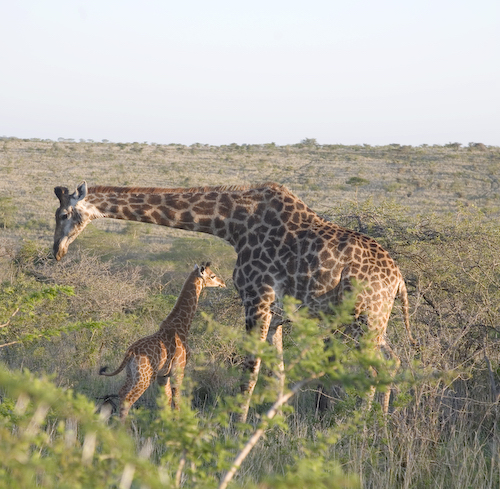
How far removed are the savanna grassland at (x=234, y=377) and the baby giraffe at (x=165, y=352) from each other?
15.6 inches

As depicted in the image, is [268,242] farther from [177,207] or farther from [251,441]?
[251,441]

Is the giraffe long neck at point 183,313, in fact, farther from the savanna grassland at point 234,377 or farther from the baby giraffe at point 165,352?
the savanna grassland at point 234,377

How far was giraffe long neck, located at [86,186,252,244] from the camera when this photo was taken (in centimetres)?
722

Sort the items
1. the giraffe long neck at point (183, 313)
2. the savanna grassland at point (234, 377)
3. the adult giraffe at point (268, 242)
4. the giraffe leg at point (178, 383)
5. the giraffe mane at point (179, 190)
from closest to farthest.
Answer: the savanna grassland at point (234, 377), the giraffe leg at point (178, 383), the adult giraffe at point (268, 242), the giraffe mane at point (179, 190), the giraffe long neck at point (183, 313)

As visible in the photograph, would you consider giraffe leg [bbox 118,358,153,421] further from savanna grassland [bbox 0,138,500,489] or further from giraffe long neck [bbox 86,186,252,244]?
giraffe long neck [bbox 86,186,252,244]

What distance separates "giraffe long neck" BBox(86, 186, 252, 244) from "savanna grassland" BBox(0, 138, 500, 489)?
1.11 m

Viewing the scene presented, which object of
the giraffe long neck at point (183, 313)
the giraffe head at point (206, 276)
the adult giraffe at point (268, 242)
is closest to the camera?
the adult giraffe at point (268, 242)

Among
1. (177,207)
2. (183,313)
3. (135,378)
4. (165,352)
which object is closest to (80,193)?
(177,207)

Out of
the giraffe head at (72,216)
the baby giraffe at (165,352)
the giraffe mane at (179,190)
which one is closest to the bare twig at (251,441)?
the baby giraffe at (165,352)

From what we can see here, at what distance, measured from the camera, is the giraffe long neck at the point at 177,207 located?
7.22 m

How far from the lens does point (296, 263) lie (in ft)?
22.6

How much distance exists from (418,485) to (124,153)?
52851 mm

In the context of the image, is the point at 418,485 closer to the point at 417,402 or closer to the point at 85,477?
the point at 417,402

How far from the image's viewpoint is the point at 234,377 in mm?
8867
